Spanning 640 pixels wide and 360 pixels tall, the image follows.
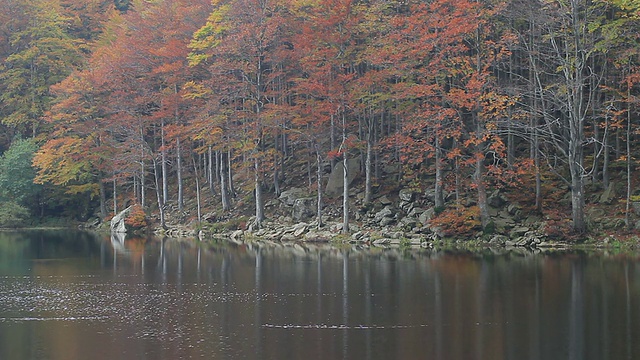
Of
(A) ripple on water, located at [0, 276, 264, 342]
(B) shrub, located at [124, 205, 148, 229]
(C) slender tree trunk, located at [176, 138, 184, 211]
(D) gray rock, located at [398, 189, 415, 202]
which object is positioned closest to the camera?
(A) ripple on water, located at [0, 276, 264, 342]

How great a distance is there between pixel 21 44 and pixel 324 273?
133 feet

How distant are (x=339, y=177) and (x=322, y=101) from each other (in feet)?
14.6

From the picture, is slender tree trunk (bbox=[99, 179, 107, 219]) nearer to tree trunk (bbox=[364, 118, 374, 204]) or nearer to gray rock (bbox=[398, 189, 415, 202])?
tree trunk (bbox=[364, 118, 374, 204])

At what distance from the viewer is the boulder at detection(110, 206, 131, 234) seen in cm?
4753

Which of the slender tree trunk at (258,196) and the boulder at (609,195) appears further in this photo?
the slender tree trunk at (258,196)

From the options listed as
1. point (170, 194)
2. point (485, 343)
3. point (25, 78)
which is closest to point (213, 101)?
point (170, 194)

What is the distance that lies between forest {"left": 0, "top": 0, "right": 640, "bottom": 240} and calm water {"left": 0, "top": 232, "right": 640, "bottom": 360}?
6.64 metres

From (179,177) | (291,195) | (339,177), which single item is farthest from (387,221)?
(179,177)

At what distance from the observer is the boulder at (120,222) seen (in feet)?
156

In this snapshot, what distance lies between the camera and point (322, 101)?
38.1 m

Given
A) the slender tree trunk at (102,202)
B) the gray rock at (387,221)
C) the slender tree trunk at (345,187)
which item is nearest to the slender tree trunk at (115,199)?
the slender tree trunk at (102,202)

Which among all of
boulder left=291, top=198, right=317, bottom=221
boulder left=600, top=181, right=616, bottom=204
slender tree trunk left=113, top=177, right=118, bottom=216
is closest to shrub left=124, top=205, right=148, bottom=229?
slender tree trunk left=113, top=177, right=118, bottom=216

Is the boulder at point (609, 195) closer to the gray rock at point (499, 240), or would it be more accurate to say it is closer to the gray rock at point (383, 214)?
the gray rock at point (499, 240)

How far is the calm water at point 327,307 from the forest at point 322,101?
6637 mm
